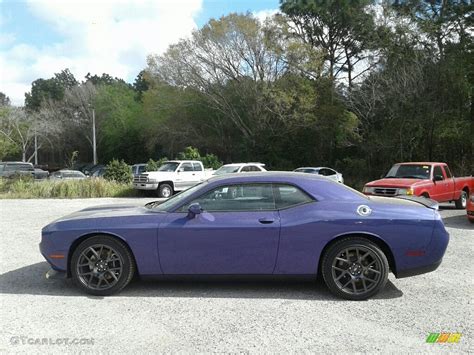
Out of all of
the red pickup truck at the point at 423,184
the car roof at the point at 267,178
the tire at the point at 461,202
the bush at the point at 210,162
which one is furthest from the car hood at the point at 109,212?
the bush at the point at 210,162

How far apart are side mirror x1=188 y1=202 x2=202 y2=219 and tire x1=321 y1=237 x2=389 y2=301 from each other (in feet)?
5.08

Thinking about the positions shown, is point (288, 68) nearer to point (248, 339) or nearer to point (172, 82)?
point (172, 82)

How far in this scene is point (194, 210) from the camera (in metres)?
4.97

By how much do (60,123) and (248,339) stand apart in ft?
185

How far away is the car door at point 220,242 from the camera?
16.2 ft

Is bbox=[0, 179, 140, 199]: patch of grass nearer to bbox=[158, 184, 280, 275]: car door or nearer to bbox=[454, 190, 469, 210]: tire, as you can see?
bbox=[454, 190, 469, 210]: tire

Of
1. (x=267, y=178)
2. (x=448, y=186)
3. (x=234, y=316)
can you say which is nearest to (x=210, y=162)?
(x=448, y=186)

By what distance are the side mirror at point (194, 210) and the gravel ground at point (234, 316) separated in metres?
0.96

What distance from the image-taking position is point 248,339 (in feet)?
12.8

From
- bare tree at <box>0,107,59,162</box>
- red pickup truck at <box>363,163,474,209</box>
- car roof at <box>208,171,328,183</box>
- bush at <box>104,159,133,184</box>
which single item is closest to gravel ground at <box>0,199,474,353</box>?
car roof at <box>208,171,328,183</box>

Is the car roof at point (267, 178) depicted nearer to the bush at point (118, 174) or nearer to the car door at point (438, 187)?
the car door at point (438, 187)

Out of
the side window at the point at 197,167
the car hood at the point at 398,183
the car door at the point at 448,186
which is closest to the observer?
the car hood at the point at 398,183

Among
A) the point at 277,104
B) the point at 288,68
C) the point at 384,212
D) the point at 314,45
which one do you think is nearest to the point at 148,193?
the point at 277,104

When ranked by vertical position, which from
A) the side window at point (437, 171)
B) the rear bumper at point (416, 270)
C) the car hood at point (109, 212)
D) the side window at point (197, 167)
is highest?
the side window at point (197, 167)
